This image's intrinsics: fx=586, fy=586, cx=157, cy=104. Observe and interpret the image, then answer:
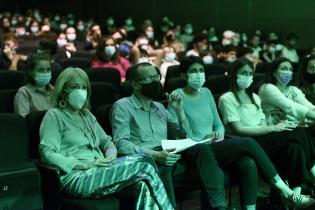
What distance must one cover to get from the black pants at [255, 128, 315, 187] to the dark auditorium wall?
7.11 m

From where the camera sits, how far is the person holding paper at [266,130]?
13.0 ft

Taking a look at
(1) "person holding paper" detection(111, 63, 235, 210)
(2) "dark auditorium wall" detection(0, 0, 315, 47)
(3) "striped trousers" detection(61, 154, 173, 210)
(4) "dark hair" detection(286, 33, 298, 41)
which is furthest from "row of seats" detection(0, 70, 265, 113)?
(2) "dark auditorium wall" detection(0, 0, 315, 47)

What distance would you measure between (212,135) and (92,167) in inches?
41.0

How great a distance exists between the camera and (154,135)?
3.62 metres

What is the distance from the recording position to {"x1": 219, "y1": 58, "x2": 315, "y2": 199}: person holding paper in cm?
396

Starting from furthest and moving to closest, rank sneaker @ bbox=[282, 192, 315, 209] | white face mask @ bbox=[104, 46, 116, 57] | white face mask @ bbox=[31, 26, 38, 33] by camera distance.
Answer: white face mask @ bbox=[31, 26, 38, 33] → white face mask @ bbox=[104, 46, 116, 57] → sneaker @ bbox=[282, 192, 315, 209]

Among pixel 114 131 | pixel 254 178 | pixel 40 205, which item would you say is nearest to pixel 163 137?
pixel 114 131

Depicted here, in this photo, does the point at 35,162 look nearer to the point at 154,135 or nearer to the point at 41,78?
the point at 154,135

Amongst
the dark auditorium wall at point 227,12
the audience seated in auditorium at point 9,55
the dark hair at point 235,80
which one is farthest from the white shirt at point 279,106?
the dark auditorium wall at point 227,12

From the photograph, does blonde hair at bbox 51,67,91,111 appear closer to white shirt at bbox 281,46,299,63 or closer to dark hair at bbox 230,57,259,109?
dark hair at bbox 230,57,259,109

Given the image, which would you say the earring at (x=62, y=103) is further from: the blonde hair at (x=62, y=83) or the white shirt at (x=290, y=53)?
the white shirt at (x=290, y=53)

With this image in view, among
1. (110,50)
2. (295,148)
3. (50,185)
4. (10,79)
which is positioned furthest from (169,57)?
(50,185)

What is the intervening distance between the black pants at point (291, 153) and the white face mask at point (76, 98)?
4.72 feet

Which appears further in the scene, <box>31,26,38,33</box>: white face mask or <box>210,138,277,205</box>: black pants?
<box>31,26,38,33</box>: white face mask
